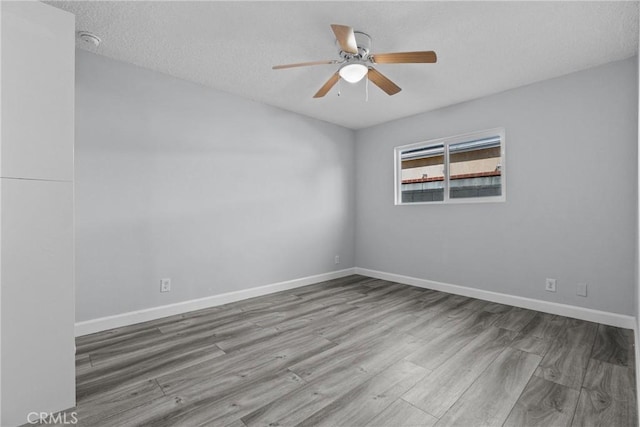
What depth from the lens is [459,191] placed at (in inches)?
152

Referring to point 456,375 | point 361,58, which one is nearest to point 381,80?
point 361,58

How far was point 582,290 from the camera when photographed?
9.28ft

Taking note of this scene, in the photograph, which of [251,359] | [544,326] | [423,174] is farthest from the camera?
[423,174]

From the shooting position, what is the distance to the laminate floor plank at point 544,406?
1452 millimetres

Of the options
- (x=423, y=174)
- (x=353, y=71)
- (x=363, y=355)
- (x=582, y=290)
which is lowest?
(x=363, y=355)

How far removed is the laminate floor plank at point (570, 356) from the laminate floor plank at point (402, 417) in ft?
3.13

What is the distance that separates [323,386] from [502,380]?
44.0 inches

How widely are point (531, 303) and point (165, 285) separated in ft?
12.7

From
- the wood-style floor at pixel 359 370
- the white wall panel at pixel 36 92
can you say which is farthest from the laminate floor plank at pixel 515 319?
the white wall panel at pixel 36 92

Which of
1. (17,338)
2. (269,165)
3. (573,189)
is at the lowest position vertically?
(17,338)

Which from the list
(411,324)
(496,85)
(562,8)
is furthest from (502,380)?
(496,85)

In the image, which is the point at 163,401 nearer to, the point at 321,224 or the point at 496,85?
the point at 321,224

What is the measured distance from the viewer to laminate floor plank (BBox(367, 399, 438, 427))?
4.69 ft

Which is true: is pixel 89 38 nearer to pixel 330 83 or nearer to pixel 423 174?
pixel 330 83
